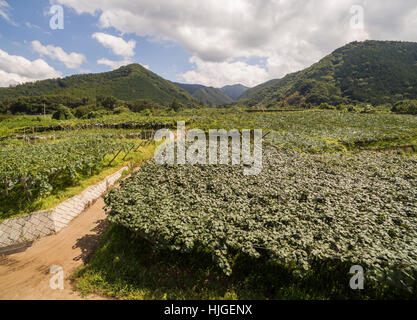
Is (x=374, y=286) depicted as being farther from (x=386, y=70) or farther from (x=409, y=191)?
(x=386, y=70)

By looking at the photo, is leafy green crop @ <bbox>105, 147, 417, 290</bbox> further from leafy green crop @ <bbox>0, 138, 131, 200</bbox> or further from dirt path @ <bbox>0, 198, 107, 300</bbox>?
leafy green crop @ <bbox>0, 138, 131, 200</bbox>

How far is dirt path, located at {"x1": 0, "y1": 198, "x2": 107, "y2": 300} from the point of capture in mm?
5930

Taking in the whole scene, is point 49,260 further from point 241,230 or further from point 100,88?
point 100,88

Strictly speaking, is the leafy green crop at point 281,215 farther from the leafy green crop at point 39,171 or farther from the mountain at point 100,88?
the mountain at point 100,88

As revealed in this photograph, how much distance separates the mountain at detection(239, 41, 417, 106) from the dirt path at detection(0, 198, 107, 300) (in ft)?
347

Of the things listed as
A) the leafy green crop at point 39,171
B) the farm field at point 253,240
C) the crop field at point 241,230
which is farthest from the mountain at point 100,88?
the farm field at point 253,240

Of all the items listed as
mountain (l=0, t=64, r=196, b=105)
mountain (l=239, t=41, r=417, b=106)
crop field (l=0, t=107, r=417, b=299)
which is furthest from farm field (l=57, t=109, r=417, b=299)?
mountain (l=0, t=64, r=196, b=105)

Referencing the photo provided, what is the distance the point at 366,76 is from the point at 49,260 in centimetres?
13968

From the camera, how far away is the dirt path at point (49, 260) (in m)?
5.93

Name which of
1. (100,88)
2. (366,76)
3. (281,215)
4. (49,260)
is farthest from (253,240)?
(100,88)

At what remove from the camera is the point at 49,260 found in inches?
286

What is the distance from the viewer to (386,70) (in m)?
97.2
